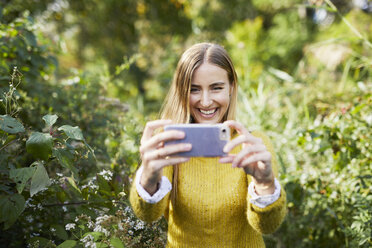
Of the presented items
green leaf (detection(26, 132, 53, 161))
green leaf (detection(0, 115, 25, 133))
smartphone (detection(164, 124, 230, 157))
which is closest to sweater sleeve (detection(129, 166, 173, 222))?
smartphone (detection(164, 124, 230, 157))

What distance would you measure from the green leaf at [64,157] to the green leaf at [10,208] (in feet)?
0.65

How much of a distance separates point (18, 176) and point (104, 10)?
8117 mm

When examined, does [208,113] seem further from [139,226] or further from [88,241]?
[88,241]

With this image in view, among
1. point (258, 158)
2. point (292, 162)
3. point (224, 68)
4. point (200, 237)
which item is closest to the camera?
point (258, 158)

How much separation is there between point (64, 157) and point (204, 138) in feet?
1.79

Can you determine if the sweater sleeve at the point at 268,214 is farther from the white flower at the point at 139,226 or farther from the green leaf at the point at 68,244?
the green leaf at the point at 68,244

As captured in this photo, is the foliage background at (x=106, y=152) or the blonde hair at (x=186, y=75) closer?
the foliage background at (x=106, y=152)

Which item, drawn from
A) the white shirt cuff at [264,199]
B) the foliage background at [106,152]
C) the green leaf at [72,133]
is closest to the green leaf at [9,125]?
the foliage background at [106,152]

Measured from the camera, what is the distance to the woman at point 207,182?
97 centimetres

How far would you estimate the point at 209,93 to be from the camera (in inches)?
50.7

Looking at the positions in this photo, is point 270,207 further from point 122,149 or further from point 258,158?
point 122,149

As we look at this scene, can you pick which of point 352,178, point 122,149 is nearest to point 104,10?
point 122,149

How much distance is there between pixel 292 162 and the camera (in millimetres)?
2109

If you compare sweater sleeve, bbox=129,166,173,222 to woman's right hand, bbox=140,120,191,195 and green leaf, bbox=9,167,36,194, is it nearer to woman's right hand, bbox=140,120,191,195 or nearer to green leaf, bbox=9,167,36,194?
woman's right hand, bbox=140,120,191,195
